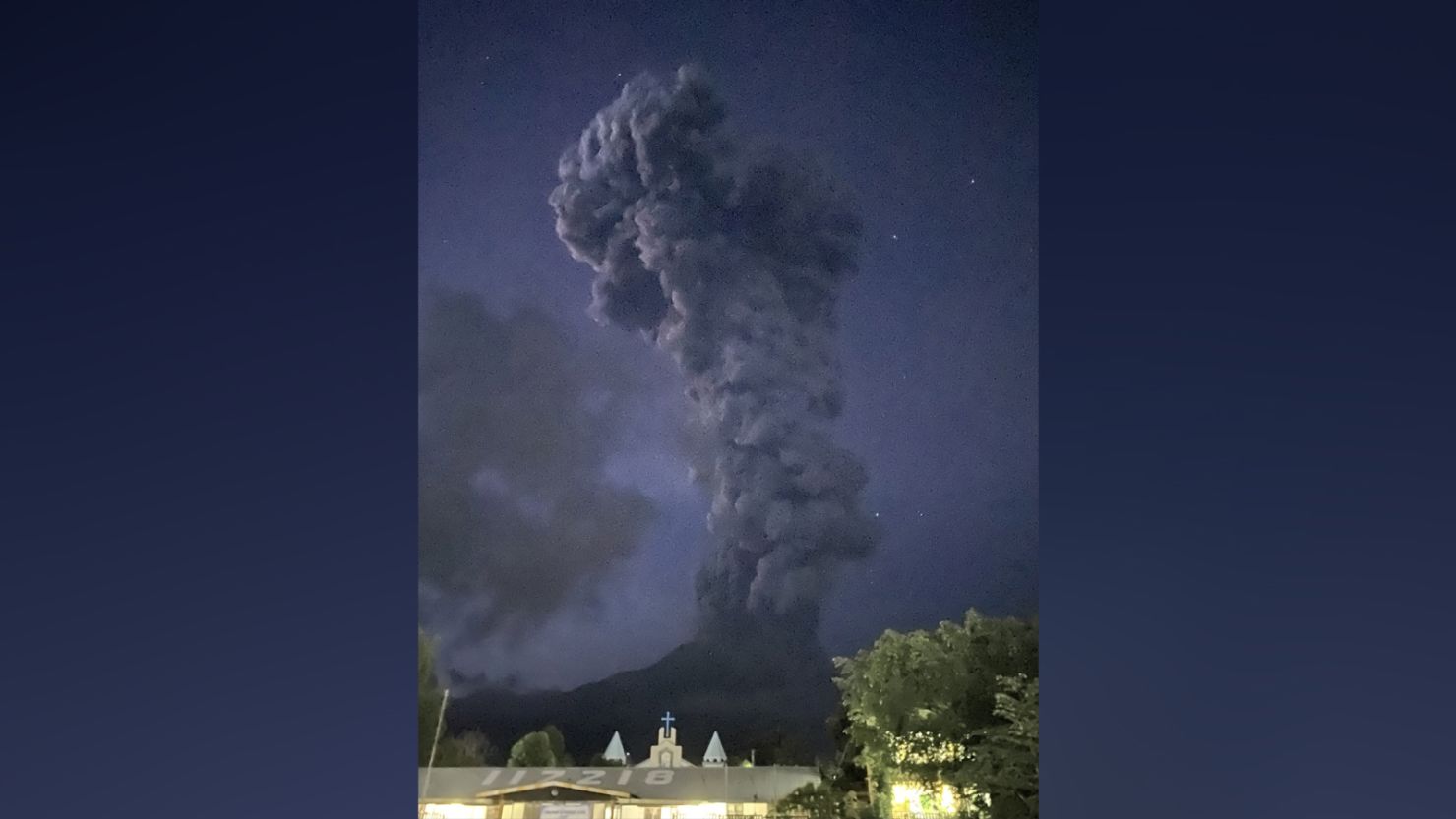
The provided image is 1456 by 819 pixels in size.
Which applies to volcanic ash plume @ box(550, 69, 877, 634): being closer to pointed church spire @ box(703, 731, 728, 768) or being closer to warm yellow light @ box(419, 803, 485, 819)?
pointed church spire @ box(703, 731, 728, 768)

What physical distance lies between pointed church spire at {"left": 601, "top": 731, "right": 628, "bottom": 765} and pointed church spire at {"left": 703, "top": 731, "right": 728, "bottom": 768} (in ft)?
Result: 0.77

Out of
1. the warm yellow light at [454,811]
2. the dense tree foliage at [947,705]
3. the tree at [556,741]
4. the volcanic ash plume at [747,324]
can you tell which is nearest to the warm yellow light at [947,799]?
the dense tree foliage at [947,705]

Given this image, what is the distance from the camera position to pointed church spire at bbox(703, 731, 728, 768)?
3.35m

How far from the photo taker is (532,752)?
11.0 feet

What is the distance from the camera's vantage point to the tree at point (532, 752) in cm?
336

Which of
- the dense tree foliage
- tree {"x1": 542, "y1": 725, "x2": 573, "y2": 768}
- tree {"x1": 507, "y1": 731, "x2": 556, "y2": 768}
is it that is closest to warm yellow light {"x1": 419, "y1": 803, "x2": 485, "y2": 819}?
tree {"x1": 507, "y1": 731, "x2": 556, "y2": 768}

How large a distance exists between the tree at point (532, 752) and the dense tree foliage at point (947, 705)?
0.86 metres
